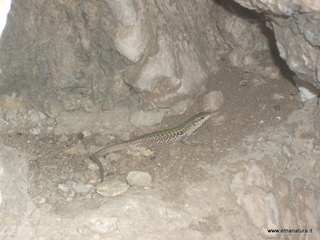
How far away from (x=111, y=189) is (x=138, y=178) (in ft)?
0.98

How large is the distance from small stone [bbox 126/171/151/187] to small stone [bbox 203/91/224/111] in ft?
4.73

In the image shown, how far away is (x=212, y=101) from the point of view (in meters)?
5.01

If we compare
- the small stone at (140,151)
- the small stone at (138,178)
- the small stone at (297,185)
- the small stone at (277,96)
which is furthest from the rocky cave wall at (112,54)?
the small stone at (138,178)

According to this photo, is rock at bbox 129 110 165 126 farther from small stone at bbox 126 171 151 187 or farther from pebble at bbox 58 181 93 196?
pebble at bbox 58 181 93 196

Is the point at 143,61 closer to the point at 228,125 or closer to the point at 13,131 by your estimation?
the point at 228,125

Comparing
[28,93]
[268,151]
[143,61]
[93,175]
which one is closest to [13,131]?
[28,93]

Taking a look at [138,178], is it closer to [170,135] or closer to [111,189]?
[111,189]

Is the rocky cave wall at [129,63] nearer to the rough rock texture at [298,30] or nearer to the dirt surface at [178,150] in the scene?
the rough rock texture at [298,30]

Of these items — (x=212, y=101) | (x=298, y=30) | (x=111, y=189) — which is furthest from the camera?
(x=212, y=101)

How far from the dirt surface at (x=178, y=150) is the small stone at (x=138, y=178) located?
0.07 m

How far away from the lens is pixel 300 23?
366cm

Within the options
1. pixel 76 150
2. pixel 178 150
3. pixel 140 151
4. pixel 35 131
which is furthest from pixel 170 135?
pixel 35 131

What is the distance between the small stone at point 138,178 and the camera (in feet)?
13.0

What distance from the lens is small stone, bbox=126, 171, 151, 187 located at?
3977mm
